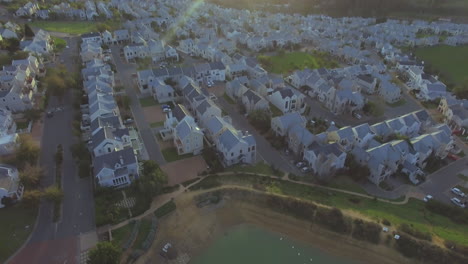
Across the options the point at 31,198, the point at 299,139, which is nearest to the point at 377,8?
the point at 299,139

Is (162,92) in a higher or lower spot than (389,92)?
higher

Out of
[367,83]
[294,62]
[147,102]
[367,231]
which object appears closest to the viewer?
[367,231]

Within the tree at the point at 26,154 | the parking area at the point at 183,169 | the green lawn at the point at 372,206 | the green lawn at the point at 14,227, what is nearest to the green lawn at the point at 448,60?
the green lawn at the point at 372,206

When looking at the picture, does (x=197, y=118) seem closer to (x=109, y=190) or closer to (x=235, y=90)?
(x=235, y=90)

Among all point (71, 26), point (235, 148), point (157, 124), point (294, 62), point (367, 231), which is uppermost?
point (71, 26)

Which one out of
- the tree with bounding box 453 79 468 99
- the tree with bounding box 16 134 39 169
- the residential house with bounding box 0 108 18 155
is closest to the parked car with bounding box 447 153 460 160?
the tree with bounding box 453 79 468 99

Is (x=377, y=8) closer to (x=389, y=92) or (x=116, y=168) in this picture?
(x=389, y=92)

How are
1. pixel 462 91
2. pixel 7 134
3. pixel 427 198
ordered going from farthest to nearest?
pixel 462 91
pixel 7 134
pixel 427 198
